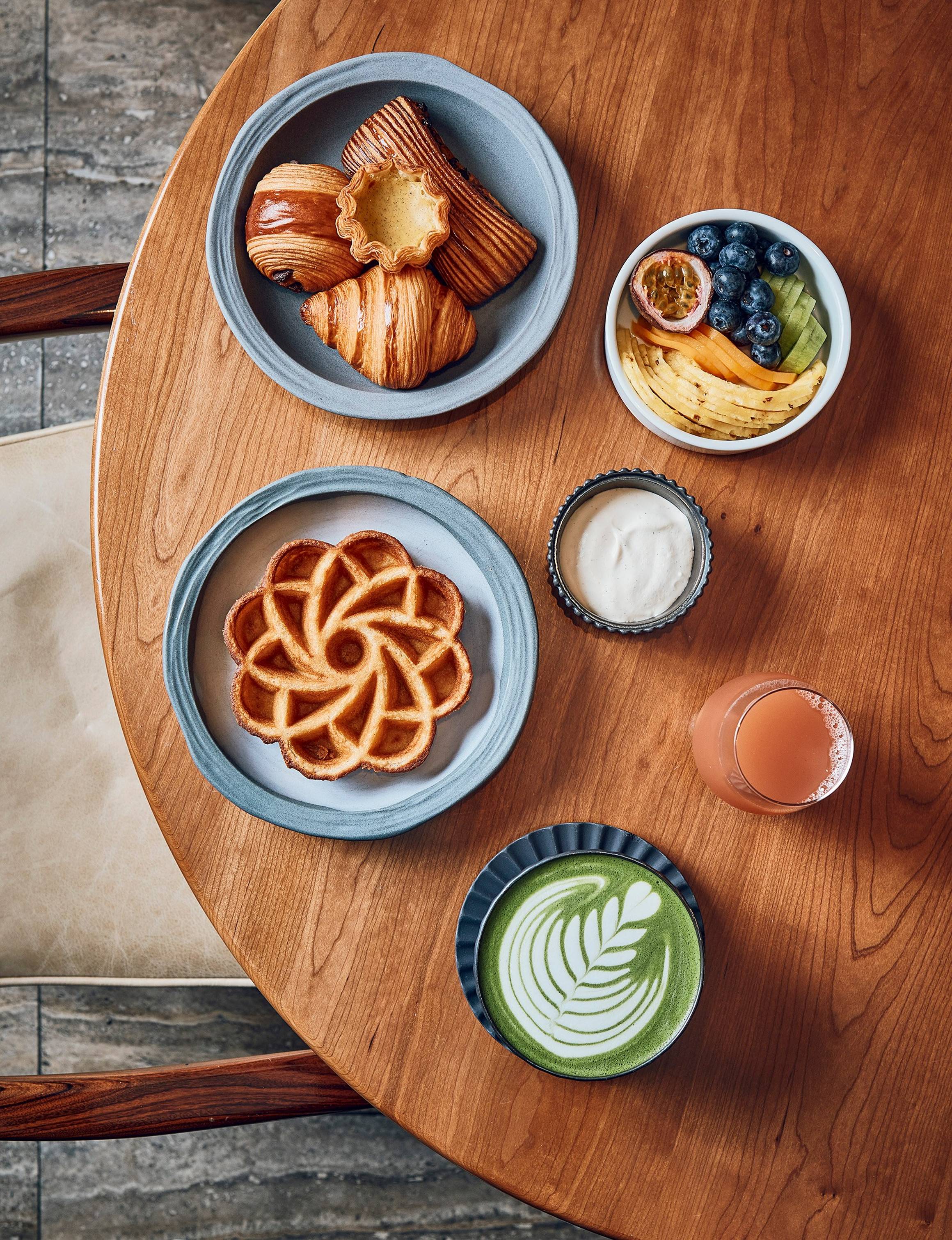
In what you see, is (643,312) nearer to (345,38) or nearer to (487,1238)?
(345,38)

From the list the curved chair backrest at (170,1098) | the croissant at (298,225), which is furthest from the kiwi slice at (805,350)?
the curved chair backrest at (170,1098)

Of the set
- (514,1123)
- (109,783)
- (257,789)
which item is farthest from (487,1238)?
(257,789)

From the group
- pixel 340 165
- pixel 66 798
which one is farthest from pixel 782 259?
pixel 66 798

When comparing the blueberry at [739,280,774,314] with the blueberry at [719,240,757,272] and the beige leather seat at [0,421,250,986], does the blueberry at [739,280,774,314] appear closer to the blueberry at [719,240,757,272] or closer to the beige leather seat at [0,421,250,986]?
the blueberry at [719,240,757,272]

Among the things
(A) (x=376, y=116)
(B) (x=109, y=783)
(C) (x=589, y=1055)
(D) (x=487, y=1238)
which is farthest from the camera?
(D) (x=487, y=1238)

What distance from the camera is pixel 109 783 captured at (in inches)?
59.4

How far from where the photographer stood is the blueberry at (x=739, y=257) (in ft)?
3.71

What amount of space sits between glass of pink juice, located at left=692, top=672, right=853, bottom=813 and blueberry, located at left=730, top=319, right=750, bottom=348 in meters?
0.44

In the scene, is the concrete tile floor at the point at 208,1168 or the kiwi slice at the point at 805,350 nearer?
the kiwi slice at the point at 805,350

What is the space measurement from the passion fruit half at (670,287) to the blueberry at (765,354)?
0.09 metres

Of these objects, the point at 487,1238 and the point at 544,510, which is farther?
the point at 487,1238

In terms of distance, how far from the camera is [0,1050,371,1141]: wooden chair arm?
1191 mm

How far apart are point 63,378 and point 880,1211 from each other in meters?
2.38

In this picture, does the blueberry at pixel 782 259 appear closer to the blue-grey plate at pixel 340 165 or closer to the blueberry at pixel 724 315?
the blueberry at pixel 724 315
